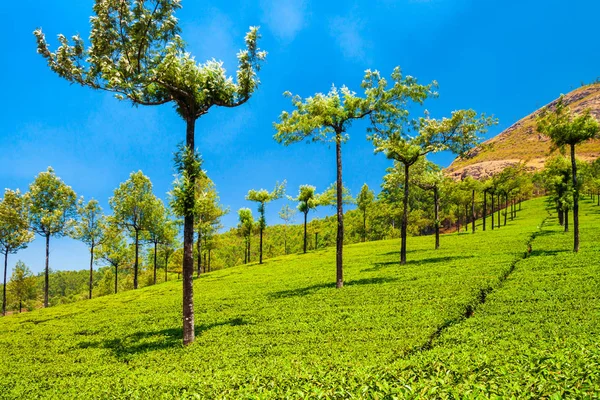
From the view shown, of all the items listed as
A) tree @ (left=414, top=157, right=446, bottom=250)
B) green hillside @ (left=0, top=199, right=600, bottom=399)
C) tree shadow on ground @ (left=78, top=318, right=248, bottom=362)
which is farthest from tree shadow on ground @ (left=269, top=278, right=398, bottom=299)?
tree @ (left=414, top=157, right=446, bottom=250)

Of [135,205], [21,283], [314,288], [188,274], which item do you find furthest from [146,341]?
[21,283]

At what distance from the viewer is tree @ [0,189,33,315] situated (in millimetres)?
50594

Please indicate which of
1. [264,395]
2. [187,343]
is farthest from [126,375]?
[264,395]

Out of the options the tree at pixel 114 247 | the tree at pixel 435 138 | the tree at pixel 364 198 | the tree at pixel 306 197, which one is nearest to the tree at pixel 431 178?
the tree at pixel 435 138

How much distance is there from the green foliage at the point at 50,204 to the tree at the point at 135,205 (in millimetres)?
6138

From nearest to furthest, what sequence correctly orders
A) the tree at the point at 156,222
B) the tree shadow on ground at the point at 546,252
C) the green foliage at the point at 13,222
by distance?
the tree shadow on ground at the point at 546,252
the green foliage at the point at 13,222
the tree at the point at 156,222

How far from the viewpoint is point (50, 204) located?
52969mm

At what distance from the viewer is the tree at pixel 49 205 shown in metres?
51.8

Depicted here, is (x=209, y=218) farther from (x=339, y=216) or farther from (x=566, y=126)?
(x=566, y=126)

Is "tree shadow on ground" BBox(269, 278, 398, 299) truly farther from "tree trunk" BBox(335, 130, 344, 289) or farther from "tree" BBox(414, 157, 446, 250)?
"tree" BBox(414, 157, 446, 250)

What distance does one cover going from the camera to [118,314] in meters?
29.2

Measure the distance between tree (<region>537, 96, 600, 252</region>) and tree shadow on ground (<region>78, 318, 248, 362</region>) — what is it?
29769 millimetres

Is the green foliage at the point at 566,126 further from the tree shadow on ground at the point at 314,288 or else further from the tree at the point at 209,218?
the tree at the point at 209,218

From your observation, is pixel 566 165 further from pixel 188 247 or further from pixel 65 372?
pixel 65 372
